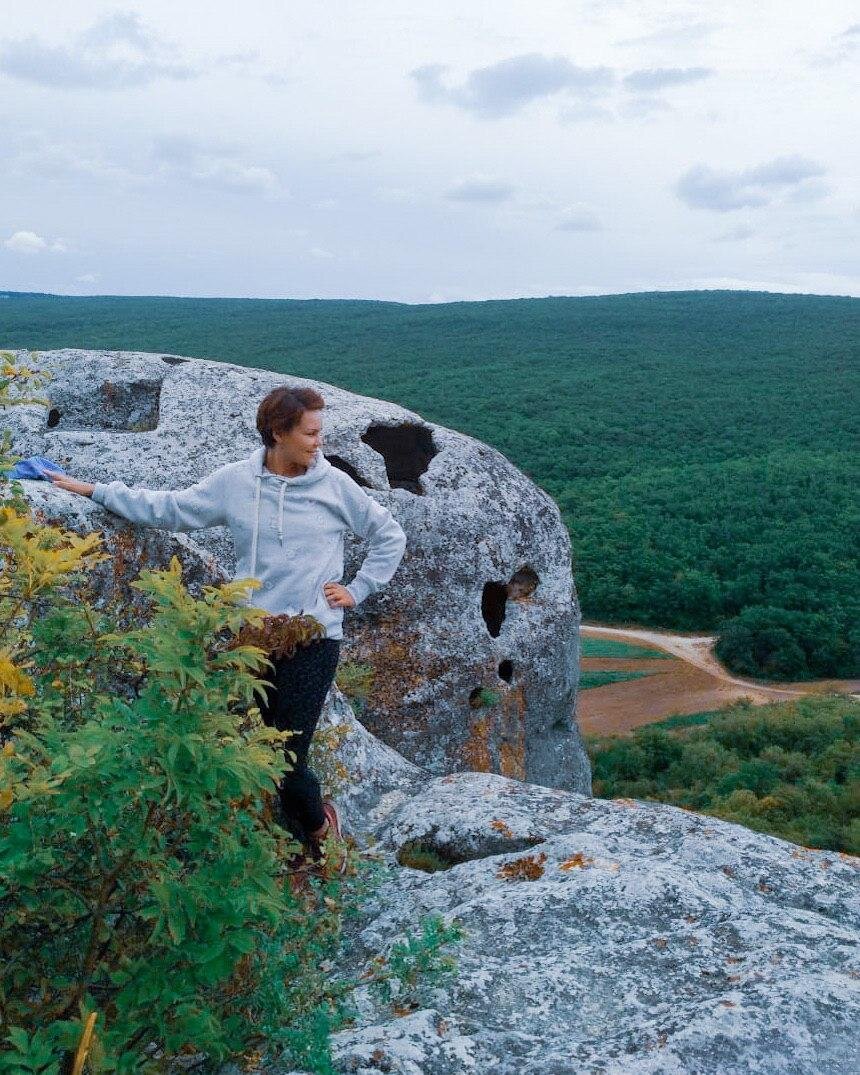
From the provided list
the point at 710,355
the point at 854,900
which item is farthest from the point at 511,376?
the point at 854,900

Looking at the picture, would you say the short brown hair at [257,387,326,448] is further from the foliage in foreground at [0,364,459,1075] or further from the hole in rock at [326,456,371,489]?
the hole in rock at [326,456,371,489]

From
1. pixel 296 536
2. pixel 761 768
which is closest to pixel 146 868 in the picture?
pixel 296 536

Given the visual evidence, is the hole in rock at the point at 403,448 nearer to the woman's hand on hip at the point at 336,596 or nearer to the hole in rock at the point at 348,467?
the hole in rock at the point at 348,467

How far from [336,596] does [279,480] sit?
1.87 ft

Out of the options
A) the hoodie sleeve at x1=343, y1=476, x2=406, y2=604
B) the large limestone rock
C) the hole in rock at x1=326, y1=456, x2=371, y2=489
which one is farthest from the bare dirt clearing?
the hoodie sleeve at x1=343, y1=476, x2=406, y2=604

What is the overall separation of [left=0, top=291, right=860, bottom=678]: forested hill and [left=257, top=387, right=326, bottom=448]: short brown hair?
3082cm

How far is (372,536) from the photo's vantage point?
→ 500 cm

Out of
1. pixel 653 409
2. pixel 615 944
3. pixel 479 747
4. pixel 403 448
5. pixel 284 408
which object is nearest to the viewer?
pixel 615 944

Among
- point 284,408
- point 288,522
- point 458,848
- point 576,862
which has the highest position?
point 284,408

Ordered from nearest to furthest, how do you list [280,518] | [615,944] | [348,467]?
[615,944] → [280,518] → [348,467]

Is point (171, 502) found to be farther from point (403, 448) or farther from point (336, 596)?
point (403, 448)

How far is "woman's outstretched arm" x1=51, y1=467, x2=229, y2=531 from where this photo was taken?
481 centimetres

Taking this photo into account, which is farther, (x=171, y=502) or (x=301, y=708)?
(x=171, y=502)

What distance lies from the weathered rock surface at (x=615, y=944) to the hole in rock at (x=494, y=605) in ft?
21.7
